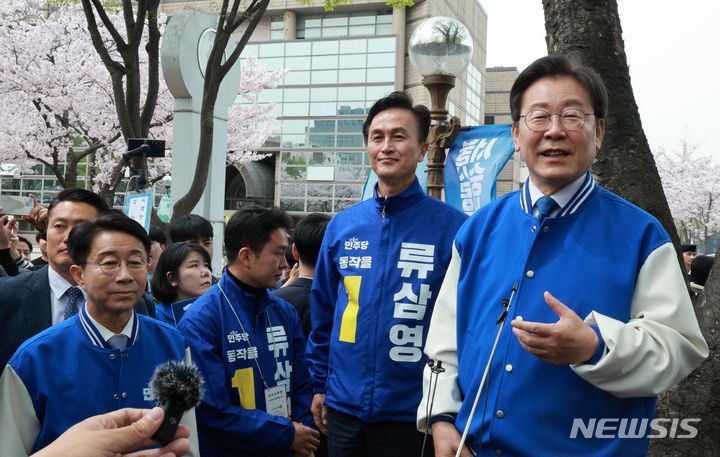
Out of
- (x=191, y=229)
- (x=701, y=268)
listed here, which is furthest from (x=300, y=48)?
(x=191, y=229)

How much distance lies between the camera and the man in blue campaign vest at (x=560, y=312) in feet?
6.56

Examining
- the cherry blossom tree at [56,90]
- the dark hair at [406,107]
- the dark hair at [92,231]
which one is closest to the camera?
the dark hair at [92,231]

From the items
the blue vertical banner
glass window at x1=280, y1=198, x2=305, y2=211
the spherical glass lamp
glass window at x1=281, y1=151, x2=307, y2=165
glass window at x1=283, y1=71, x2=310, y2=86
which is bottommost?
glass window at x1=280, y1=198, x2=305, y2=211

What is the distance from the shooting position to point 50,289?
122 inches

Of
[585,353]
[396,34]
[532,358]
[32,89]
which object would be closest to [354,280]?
[532,358]

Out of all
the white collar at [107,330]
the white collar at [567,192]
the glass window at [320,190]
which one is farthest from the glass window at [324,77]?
the white collar at [567,192]

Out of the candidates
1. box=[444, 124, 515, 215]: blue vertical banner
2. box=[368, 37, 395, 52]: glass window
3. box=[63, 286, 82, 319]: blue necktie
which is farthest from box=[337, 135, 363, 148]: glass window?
box=[63, 286, 82, 319]: blue necktie

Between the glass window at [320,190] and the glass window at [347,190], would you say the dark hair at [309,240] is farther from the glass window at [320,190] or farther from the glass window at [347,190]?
the glass window at [320,190]

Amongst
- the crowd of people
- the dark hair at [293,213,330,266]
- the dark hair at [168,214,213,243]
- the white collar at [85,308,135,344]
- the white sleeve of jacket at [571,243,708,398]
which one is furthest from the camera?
the dark hair at [168,214,213,243]

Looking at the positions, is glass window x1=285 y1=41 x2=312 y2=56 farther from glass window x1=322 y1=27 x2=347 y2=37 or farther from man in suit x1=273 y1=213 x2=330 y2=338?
man in suit x1=273 y1=213 x2=330 y2=338

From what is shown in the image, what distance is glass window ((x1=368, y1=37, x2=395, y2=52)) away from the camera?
39.6 meters

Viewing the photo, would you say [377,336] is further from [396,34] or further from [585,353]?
[396,34]

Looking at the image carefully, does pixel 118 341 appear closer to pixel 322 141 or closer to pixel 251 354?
pixel 251 354

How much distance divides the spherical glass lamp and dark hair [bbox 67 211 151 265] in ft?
14.4
